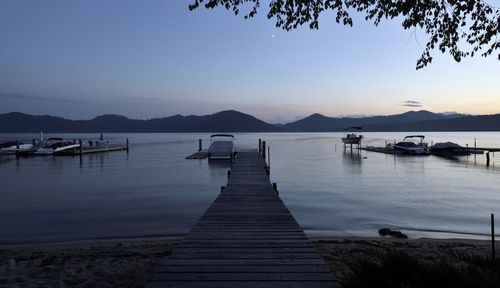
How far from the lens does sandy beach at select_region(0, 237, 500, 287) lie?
7.25 meters

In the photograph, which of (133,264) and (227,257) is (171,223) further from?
(227,257)

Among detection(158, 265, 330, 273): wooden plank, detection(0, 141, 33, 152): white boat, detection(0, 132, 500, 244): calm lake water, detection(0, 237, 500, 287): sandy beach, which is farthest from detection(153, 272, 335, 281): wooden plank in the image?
detection(0, 141, 33, 152): white boat

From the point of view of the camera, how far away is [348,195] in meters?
19.9

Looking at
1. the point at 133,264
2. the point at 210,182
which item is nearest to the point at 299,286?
the point at 133,264

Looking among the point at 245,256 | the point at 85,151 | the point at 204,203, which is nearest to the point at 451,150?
the point at 204,203

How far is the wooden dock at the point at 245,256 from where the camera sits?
463 centimetres

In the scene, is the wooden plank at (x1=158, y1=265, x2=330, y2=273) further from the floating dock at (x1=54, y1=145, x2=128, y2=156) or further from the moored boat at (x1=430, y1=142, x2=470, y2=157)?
the moored boat at (x1=430, y1=142, x2=470, y2=157)

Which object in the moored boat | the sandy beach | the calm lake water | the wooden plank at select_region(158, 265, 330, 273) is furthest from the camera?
the moored boat

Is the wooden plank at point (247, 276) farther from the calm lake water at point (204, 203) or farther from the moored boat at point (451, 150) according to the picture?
the moored boat at point (451, 150)

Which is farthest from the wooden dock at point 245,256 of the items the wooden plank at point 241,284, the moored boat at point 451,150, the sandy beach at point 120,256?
the moored boat at point 451,150

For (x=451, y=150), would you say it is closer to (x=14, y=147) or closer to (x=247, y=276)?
(x=247, y=276)

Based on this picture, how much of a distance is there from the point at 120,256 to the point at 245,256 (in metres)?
4.59

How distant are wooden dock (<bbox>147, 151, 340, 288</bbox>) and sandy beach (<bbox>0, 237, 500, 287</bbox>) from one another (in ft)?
3.46

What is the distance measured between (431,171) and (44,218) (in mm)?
28356
